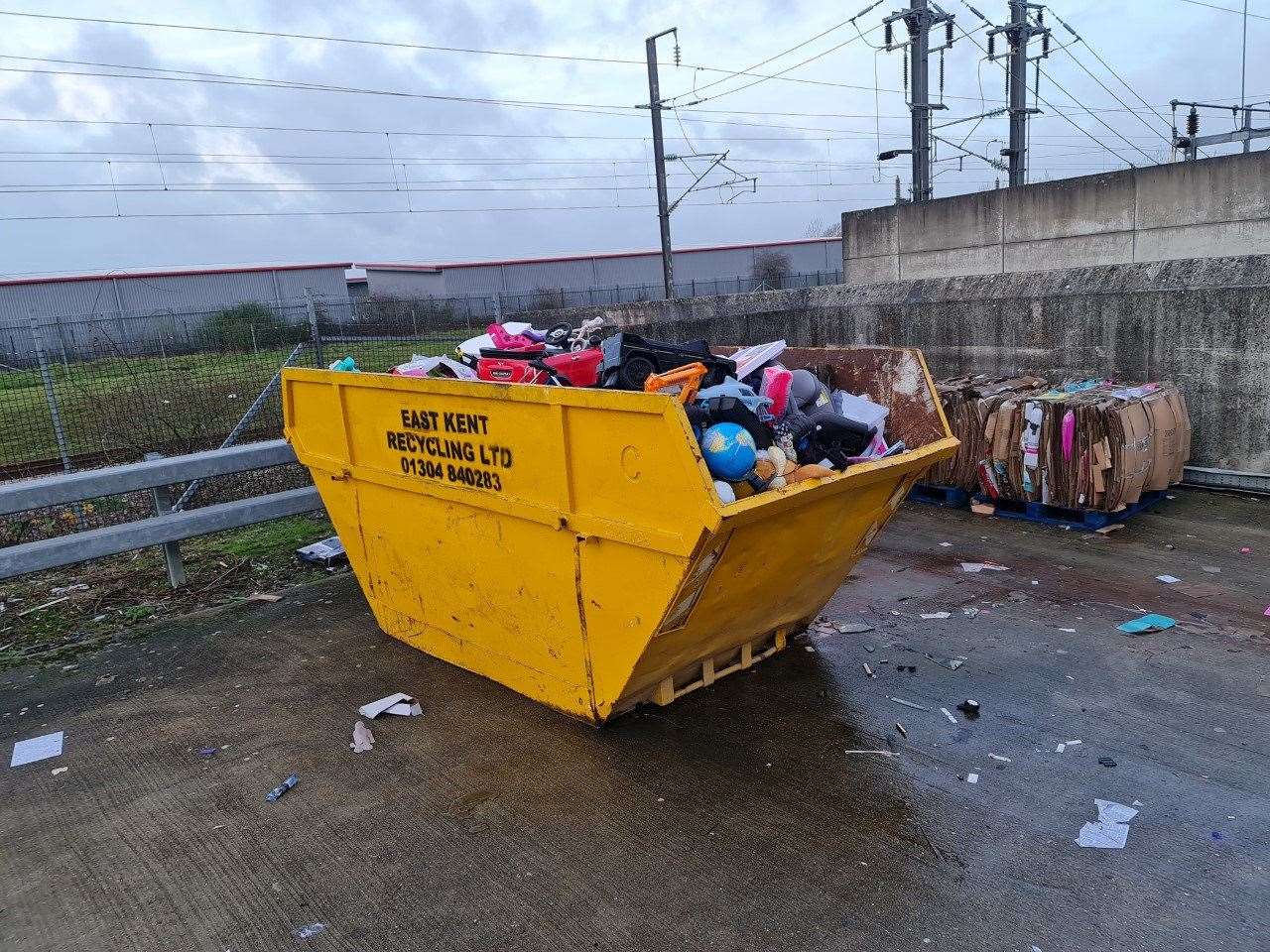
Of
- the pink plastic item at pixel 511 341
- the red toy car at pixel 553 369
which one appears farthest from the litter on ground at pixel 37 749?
the pink plastic item at pixel 511 341

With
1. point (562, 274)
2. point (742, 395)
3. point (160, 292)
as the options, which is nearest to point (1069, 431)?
point (742, 395)

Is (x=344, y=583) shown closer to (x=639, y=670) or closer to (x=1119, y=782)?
(x=639, y=670)

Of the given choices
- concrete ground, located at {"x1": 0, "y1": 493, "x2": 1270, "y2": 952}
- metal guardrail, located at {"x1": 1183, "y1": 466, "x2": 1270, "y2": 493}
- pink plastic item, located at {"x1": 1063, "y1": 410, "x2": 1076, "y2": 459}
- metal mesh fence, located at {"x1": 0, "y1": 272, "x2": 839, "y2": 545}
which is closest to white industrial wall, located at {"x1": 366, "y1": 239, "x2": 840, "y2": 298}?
metal mesh fence, located at {"x1": 0, "y1": 272, "x2": 839, "y2": 545}

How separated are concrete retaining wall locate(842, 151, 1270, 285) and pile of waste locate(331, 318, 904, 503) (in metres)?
7.93

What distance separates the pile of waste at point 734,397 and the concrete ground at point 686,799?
113cm

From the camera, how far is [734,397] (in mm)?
3498

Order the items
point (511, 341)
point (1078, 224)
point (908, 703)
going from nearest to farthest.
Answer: point (908, 703), point (511, 341), point (1078, 224)

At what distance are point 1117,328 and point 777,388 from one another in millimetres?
4639

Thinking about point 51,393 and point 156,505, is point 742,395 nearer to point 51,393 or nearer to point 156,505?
point 156,505

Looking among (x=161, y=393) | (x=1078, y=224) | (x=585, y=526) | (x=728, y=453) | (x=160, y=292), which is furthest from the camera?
(x=160, y=292)

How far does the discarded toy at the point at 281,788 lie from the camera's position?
3.33m

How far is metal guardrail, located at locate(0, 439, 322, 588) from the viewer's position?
15.9 ft

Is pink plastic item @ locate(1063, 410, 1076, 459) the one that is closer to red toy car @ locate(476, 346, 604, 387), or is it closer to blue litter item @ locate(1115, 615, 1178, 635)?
blue litter item @ locate(1115, 615, 1178, 635)

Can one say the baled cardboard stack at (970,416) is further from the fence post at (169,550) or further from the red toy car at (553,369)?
the fence post at (169,550)
